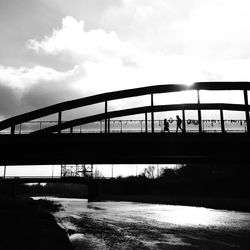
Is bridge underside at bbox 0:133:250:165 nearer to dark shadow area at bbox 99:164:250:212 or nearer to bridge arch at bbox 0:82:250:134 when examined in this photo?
bridge arch at bbox 0:82:250:134

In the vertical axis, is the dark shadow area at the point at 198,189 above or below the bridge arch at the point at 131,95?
below

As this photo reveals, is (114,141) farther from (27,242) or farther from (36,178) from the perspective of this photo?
(36,178)

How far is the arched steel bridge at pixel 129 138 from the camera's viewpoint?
24734mm

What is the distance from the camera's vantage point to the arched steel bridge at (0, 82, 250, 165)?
24734mm

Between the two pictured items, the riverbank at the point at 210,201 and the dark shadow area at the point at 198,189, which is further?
the dark shadow area at the point at 198,189

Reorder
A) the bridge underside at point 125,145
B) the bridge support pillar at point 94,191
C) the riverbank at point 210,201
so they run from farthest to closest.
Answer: the bridge support pillar at point 94,191, the riverbank at point 210,201, the bridge underside at point 125,145

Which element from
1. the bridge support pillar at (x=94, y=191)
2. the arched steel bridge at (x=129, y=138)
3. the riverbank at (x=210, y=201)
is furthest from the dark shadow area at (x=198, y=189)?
the arched steel bridge at (x=129, y=138)

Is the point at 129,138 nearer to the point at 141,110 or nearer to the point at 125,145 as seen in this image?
the point at 125,145

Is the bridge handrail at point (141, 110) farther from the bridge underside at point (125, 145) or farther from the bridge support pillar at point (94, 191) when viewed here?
the bridge support pillar at point (94, 191)

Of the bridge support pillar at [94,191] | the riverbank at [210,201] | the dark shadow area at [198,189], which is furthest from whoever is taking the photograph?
the bridge support pillar at [94,191]

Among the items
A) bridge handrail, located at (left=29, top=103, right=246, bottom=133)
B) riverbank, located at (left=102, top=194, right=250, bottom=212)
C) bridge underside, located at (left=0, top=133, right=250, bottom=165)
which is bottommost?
riverbank, located at (left=102, top=194, right=250, bottom=212)

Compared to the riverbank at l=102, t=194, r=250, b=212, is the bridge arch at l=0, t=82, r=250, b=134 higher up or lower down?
higher up

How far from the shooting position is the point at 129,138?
2489 centimetres

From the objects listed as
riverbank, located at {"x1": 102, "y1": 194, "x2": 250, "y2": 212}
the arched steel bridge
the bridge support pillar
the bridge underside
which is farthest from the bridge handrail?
the bridge support pillar
